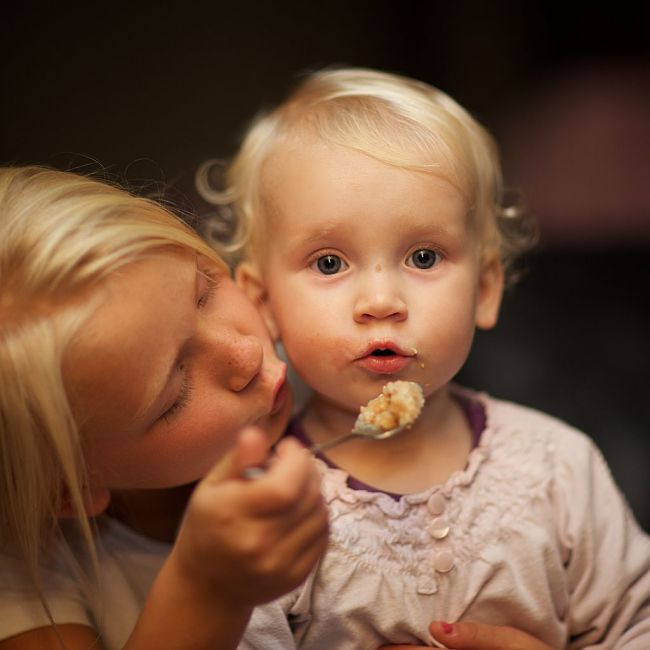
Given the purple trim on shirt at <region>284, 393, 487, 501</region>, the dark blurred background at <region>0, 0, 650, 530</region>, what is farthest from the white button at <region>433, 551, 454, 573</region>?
the dark blurred background at <region>0, 0, 650, 530</region>

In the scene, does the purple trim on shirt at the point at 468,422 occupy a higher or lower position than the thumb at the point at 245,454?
lower

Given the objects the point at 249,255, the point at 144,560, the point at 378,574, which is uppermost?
the point at 249,255

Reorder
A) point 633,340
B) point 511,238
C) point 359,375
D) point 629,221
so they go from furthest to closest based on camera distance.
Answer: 1. point 629,221
2. point 633,340
3. point 511,238
4. point 359,375

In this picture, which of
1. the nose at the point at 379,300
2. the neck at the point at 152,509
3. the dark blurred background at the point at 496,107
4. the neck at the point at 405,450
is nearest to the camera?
the nose at the point at 379,300

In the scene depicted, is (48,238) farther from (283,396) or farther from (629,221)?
(629,221)

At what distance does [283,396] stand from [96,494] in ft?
0.77

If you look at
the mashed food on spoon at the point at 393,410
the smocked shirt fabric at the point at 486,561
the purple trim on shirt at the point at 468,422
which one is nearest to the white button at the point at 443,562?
the smocked shirt fabric at the point at 486,561

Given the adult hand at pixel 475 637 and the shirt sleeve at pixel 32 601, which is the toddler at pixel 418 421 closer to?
the adult hand at pixel 475 637

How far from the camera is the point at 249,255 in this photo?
41.4 inches

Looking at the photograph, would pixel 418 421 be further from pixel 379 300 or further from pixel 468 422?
pixel 379 300

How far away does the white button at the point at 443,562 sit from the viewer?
0.92 metres

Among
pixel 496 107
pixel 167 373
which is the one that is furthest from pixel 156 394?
pixel 496 107

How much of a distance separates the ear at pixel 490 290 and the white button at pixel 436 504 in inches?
8.7

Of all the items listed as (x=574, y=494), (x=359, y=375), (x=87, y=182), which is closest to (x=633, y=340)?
(x=574, y=494)
